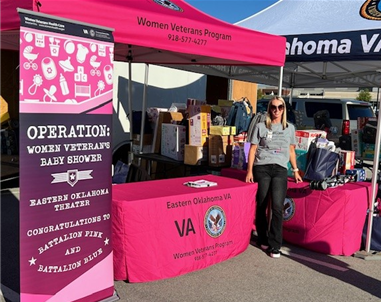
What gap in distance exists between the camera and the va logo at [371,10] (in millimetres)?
4977

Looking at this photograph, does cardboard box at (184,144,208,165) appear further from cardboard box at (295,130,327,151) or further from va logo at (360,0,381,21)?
va logo at (360,0,381,21)

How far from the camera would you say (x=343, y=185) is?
455 centimetres

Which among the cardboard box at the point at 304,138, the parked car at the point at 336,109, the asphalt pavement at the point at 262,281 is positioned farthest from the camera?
the parked car at the point at 336,109

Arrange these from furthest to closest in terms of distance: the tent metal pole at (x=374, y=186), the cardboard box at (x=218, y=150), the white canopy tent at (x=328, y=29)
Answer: the cardboard box at (x=218, y=150)
the white canopy tent at (x=328, y=29)
the tent metal pole at (x=374, y=186)

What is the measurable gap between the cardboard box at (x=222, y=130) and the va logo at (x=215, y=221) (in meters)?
1.84

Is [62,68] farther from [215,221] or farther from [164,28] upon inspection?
[215,221]

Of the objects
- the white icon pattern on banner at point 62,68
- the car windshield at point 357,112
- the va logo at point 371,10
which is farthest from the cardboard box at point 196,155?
the car windshield at point 357,112

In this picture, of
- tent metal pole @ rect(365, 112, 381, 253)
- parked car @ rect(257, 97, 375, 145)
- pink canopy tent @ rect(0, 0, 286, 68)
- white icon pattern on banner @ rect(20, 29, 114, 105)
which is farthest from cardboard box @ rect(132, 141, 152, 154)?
parked car @ rect(257, 97, 375, 145)

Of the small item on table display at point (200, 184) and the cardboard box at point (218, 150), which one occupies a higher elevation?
the cardboard box at point (218, 150)

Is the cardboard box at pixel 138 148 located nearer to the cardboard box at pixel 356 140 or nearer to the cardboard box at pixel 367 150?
the cardboard box at pixel 356 140

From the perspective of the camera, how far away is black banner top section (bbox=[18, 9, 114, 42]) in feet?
8.48

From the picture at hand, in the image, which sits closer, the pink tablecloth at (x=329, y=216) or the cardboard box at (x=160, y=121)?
the pink tablecloth at (x=329, y=216)

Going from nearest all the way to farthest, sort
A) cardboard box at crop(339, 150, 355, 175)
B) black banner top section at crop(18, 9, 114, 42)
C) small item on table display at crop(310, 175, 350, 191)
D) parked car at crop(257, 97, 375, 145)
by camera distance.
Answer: black banner top section at crop(18, 9, 114, 42) → small item on table display at crop(310, 175, 350, 191) → cardboard box at crop(339, 150, 355, 175) → parked car at crop(257, 97, 375, 145)

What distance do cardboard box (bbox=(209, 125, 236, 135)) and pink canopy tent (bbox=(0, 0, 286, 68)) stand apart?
44.8 inches
